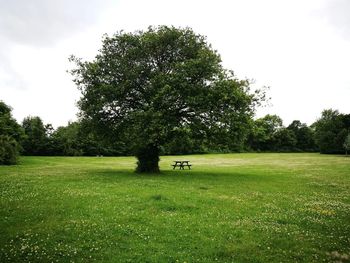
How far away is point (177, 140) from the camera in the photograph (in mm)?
36938

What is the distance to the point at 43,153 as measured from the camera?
4488 inches

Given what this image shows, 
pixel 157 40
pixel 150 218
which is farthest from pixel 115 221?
pixel 157 40

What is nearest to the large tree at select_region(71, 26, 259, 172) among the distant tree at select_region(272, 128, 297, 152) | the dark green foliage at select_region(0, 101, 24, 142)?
the dark green foliage at select_region(0, 101, 24, 142)

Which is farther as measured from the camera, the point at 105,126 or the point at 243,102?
the point at 105,126

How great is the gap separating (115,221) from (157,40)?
26.8 meters

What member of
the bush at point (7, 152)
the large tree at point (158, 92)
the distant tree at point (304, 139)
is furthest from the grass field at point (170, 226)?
the distant tree at point (304, 139)

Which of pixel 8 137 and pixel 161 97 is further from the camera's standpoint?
pixel 8 137

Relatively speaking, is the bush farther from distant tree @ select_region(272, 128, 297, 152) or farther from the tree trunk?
distant tree @ select_region(272, 128, 297, 152)

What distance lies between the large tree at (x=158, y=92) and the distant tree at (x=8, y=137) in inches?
1115

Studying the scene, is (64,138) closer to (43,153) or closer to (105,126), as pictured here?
(43,153)

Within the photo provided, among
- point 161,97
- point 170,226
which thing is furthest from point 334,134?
point 170,226

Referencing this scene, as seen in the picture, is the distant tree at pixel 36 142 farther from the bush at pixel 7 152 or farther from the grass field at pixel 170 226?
the grass field at pixel 170 226

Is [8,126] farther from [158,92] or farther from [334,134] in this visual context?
[334,134]

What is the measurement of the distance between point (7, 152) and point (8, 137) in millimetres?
4984
